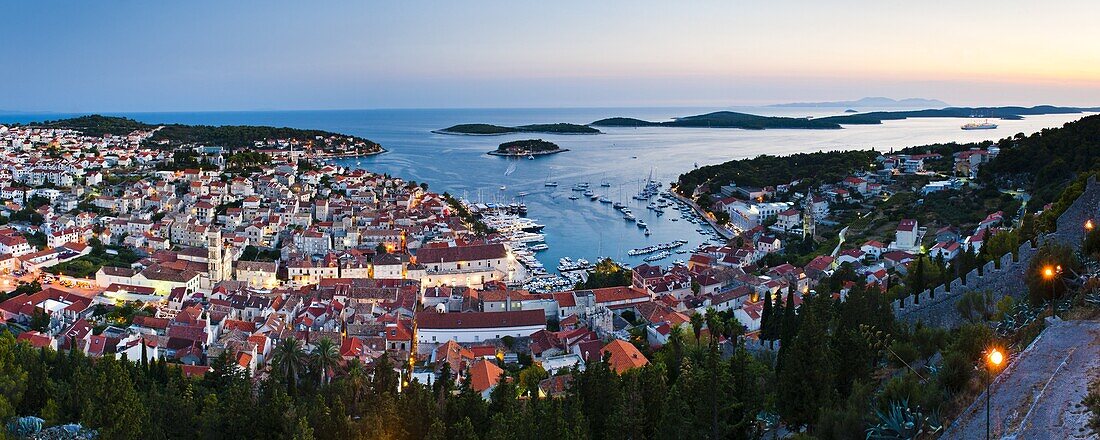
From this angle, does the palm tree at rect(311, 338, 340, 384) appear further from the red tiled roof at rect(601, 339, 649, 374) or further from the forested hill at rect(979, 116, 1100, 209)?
the forested hill at rect(979, 116, 1100, 209)

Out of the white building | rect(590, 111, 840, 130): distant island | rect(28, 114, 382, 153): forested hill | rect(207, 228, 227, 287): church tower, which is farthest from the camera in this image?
rect(590, 111, 840, 130): distant island

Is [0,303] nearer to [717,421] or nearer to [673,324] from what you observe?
[673,324]

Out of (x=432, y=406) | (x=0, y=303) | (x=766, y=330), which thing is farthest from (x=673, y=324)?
(x=0, y=303)

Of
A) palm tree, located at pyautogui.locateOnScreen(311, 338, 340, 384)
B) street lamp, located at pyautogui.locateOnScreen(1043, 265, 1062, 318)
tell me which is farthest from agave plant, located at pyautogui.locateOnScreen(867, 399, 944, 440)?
palm tree, located at pyautogui.locateOnScreen(311, 338, 340, 384)

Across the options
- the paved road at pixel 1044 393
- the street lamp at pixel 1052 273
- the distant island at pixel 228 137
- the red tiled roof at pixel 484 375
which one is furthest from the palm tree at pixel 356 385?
the distant island at pixel 228 137

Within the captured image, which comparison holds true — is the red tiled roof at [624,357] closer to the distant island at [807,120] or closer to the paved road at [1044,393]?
the paved road at [1044,393]

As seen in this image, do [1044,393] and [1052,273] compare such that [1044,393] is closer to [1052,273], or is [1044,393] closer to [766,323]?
[1052,273]

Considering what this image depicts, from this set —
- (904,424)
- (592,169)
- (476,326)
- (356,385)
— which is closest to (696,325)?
(476,326)
